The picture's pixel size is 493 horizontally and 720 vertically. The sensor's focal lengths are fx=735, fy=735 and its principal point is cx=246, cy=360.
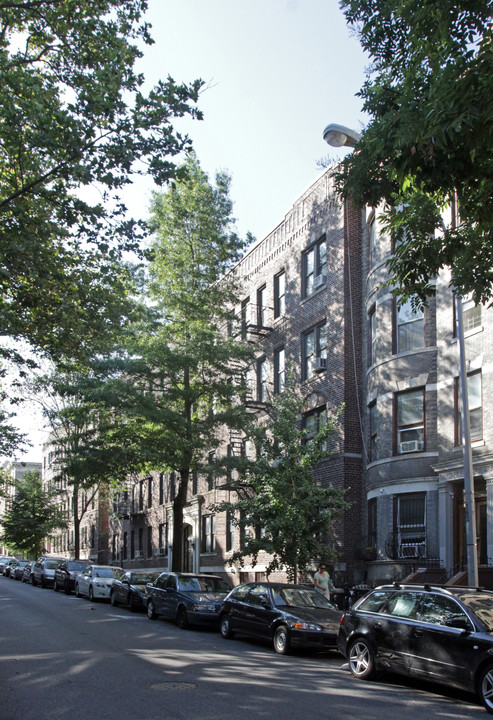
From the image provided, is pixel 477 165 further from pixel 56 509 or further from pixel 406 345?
pixel 56 509

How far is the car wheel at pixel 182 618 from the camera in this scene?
18.0 meters

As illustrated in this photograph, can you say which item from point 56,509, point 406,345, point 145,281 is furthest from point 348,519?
point 56,509

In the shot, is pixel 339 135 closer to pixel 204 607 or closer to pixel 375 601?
pixel 375 601

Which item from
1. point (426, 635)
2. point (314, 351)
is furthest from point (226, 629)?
point (314, 351)

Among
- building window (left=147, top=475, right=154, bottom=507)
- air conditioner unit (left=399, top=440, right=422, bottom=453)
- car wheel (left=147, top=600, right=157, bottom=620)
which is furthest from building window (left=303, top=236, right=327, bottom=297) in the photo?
building window (left=147, top=475, right=154, bottom=507)

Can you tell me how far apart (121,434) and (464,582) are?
12803mm

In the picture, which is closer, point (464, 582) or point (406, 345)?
point (464, 582)

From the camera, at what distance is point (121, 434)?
25.4 metres

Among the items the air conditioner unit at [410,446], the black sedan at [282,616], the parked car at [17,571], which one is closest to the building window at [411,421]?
the air conditioner unit at [410,446]

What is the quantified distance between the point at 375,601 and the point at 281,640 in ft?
10.1

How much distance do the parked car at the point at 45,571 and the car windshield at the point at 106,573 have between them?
403 inches

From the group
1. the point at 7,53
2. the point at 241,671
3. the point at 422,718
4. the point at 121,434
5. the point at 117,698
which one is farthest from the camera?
the point at 121,434

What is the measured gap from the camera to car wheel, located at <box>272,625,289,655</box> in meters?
13.7

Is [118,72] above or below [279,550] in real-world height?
above
